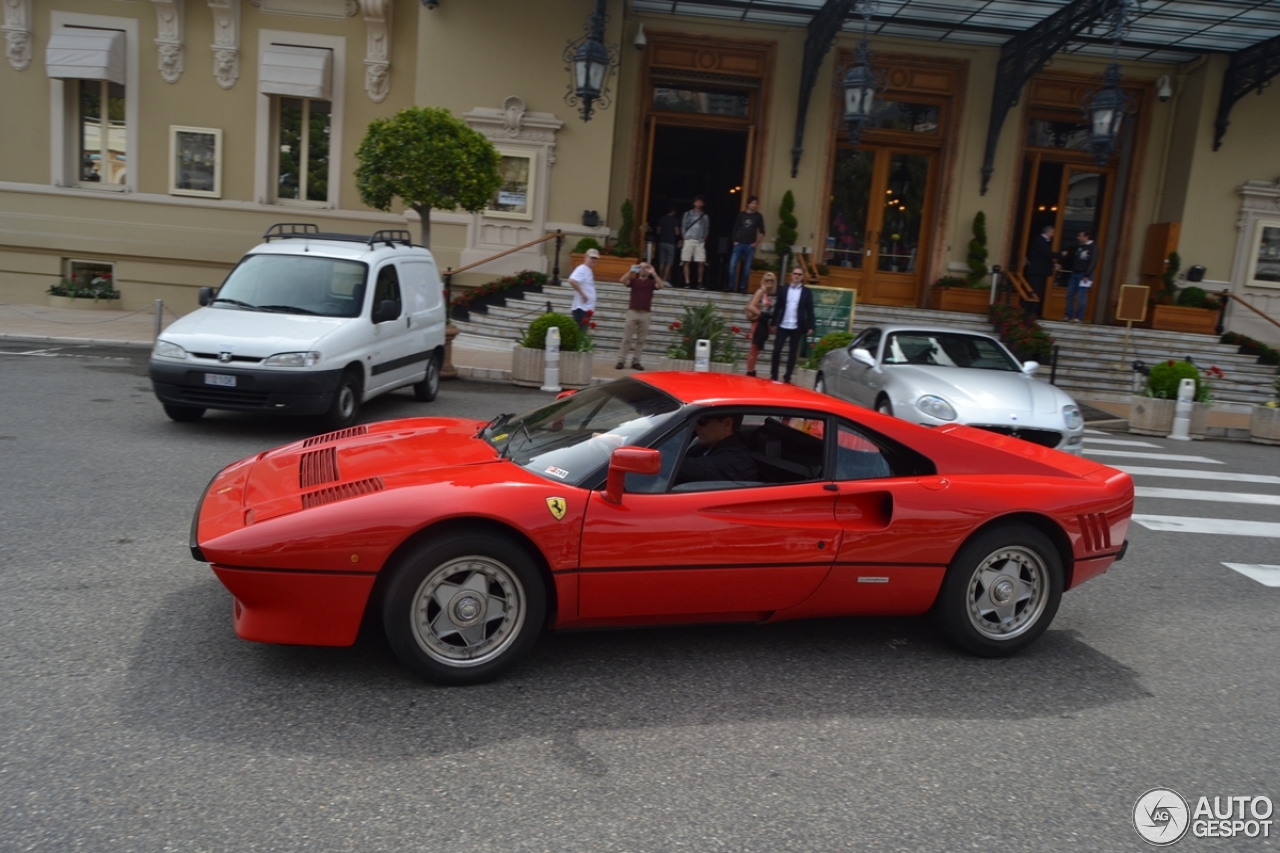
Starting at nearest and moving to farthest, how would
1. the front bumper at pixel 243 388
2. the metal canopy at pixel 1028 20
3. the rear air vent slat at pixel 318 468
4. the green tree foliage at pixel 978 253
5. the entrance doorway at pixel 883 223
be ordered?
the rear air vent slat at pixel 318 468 → the front bumper at pixel 243 388 → the metal canopy at pixel 1028 20 → the green tree foliage at pixel 978 253 → the entrance doorway at pixel 883 223

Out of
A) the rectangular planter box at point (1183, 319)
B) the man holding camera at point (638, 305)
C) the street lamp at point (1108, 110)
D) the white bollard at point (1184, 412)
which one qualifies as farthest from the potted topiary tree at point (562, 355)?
the rectangular planter box at point (1183, 319)

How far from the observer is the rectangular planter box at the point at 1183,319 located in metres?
20.6

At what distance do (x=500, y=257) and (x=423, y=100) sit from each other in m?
3.50

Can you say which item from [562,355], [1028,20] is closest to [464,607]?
[562,355]

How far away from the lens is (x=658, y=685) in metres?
4.48

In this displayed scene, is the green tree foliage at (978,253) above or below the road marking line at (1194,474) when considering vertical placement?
above

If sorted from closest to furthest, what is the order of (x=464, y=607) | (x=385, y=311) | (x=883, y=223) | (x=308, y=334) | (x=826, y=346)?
1. (x=464, y=607)
2. (x=308, y=334)
3. (x=385, y=311)
4. (x=826, y=346)
5. (x=883, y=223)

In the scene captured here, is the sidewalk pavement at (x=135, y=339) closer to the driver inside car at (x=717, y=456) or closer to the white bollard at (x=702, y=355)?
the white bollard at (x=702, y=355)

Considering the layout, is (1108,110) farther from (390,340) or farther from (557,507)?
(557,507)

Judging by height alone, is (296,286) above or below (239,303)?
above

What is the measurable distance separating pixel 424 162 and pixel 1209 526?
443 inches

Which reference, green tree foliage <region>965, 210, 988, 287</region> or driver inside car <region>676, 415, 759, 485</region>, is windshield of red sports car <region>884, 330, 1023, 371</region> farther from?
green tree foliage <region>965, 210, 988, 287</region>

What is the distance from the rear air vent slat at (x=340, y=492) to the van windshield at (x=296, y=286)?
20.2 feet

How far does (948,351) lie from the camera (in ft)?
38.2
